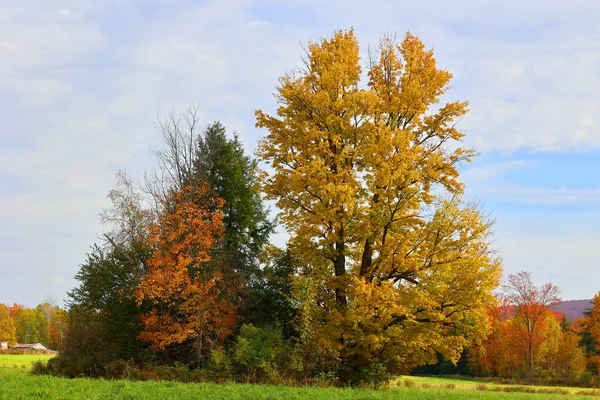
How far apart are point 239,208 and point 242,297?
6.68 m

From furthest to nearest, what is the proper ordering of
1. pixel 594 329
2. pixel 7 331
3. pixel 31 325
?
pixel 31 325 → pixel 7 331 → pixel 594 329

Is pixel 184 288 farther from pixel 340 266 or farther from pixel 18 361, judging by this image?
pixel 18 361

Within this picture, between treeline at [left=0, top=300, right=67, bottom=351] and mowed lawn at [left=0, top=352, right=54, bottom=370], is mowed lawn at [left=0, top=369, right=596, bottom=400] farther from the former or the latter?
treeline at [left=0, top=300, right=67, bottom=351]

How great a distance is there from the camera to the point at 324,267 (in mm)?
25500

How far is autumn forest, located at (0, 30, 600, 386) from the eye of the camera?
22.5 m

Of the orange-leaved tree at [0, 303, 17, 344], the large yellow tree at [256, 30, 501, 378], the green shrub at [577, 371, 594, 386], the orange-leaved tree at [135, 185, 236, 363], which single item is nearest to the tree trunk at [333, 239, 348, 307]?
the large yellow tree at [256, 30, 501, 378]

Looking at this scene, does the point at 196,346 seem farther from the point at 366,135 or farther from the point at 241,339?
the point at 366,135

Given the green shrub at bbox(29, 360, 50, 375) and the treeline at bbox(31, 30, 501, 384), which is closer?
the treeline at bbox(31, 30, 501, 384)

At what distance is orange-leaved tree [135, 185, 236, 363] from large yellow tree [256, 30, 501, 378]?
4.93m

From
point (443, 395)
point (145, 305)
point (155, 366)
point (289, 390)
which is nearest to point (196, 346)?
point (155, 366)

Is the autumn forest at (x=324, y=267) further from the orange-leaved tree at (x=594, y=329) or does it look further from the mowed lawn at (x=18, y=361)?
the orange-leaved tree at (x=594, y=329)

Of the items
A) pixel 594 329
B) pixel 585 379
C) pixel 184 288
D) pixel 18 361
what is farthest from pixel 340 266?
pixel 594 329

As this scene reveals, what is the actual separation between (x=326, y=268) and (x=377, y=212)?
471 cm

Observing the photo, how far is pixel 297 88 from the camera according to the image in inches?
1001
